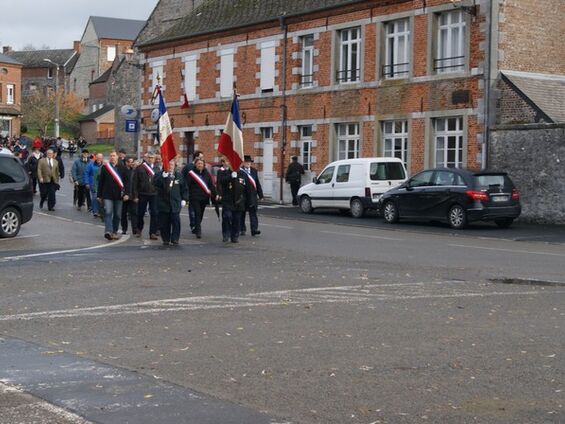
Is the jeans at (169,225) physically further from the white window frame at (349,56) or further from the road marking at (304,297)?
the white window frame at (349,56)

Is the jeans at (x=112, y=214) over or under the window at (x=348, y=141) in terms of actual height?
under

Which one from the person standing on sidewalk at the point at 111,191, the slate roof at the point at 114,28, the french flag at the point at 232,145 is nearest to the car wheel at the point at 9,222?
the person standing on sidewalk at the point at 111,191

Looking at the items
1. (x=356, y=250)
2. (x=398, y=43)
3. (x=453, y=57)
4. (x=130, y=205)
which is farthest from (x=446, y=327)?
(x=398, y=43)

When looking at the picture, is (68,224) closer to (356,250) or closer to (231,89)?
(356,250)

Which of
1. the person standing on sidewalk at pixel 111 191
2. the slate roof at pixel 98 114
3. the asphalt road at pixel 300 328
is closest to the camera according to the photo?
the asphalt road at pixel 300 328

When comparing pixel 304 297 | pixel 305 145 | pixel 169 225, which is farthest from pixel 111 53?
pixel 304 297

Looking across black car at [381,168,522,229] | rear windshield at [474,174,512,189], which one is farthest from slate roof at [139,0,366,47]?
rear windshield at [474,174,512,189]

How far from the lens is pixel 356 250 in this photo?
808 inches

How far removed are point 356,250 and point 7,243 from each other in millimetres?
6871

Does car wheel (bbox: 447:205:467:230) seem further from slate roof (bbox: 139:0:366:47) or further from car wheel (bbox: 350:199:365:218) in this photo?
slate roof (bbox: 139:0:366:47)

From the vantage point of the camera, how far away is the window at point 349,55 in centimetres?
3728

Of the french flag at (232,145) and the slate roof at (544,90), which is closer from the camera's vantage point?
the french flag at (232,145)

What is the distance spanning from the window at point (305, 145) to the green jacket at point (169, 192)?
1835cm

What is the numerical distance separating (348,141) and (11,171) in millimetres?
17578
